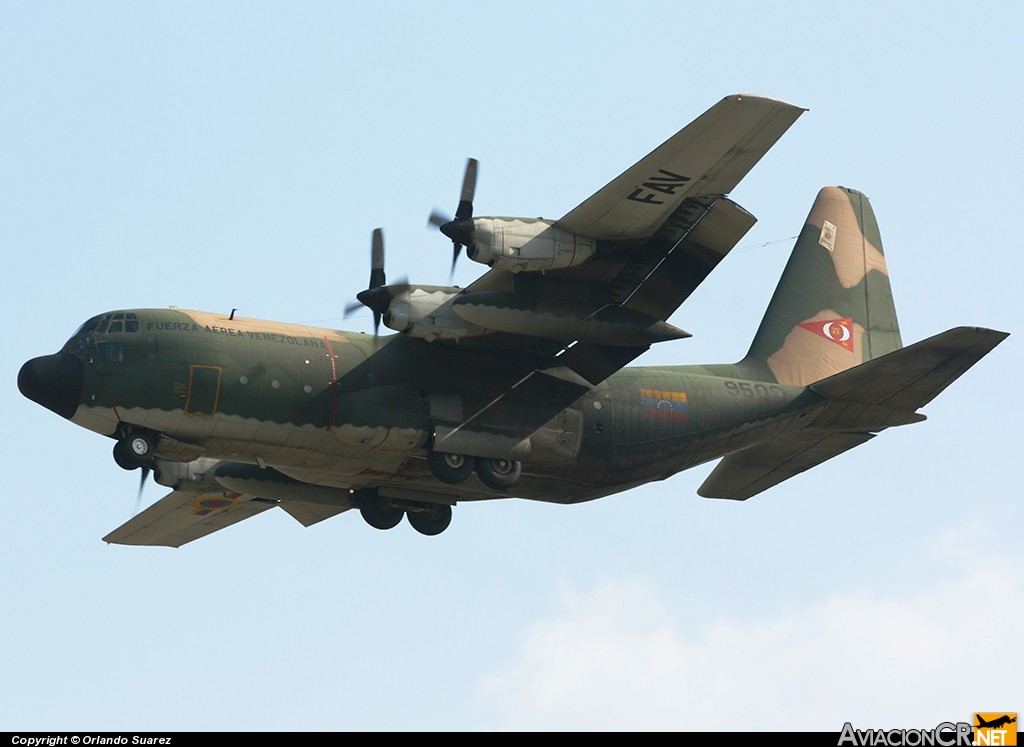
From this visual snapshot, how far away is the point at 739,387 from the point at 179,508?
999 cm

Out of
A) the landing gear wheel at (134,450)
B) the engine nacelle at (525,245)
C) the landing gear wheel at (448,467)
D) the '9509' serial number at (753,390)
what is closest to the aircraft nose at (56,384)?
the landing gear wheel at (134,450)

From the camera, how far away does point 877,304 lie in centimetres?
3105

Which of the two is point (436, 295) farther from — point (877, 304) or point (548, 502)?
point (877, 304)

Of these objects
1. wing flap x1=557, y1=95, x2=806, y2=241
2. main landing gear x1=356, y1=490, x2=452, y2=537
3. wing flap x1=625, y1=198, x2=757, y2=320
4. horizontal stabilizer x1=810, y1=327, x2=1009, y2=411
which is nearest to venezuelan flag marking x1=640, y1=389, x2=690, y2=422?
wing flap x1=625, y1=198, x2=757, y2=320

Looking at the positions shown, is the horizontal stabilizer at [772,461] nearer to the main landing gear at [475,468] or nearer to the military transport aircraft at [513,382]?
the military transport aircraft at [513,382]

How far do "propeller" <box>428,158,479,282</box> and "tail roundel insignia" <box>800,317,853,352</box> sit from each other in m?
7.89

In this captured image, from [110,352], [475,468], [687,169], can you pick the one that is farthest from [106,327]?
[687,169]

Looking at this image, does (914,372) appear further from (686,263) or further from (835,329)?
(686,263)

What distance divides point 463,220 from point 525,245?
958 millimetres

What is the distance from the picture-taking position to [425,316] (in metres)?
25.0

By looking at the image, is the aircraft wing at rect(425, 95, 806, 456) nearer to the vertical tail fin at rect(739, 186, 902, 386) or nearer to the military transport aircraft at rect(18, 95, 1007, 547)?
the military transport aircraft at rect(18, 95, 1007, 547)

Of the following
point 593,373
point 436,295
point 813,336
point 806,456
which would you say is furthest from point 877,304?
point 436,295

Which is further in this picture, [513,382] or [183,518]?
[183,518]

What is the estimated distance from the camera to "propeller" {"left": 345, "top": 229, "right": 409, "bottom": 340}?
82.2ft
